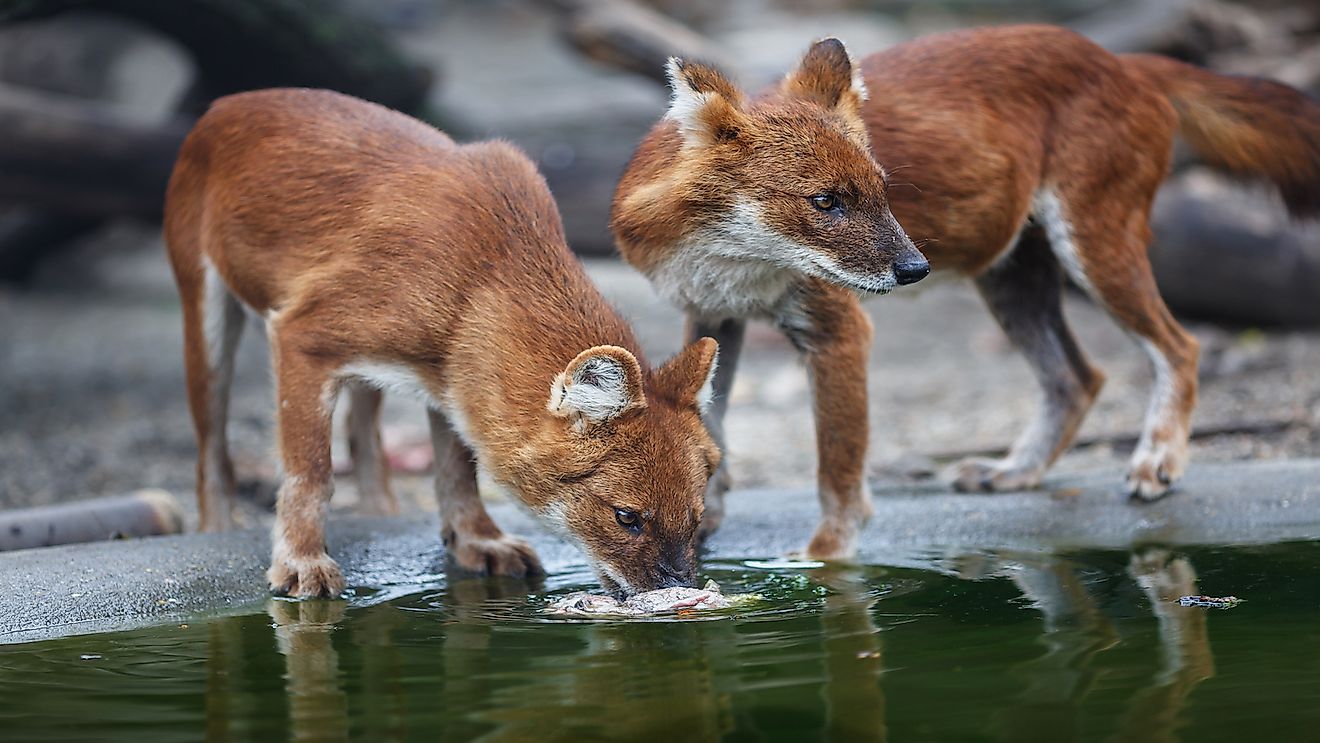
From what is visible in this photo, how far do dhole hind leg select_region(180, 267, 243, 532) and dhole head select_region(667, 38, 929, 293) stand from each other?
2.14 metres

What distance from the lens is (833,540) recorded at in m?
5.81

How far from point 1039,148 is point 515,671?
349cm

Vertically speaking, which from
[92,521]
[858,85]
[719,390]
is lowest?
[92,521]

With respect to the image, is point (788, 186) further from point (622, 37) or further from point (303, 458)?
point (622, 37)

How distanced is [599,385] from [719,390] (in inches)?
64.9

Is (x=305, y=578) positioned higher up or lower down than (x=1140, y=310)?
lower down

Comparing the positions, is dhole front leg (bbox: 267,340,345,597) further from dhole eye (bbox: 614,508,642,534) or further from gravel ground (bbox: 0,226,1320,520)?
gravel ground (bbox: 0,226,1320,520)

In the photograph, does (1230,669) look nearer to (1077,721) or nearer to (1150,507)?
(1077,721)

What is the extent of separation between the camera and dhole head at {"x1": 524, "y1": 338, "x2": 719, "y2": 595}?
15.6ft

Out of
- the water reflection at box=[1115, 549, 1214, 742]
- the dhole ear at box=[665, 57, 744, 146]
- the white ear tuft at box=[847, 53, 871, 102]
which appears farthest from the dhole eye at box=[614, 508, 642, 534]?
the white ear tuft at box=[847, 53, 871, 102]

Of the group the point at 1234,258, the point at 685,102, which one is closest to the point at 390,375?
the point at 685,102

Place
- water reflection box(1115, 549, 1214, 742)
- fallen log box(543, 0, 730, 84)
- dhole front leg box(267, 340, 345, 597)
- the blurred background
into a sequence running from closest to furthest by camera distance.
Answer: water reflection box(1115, 549, 1214, 742) → dhole front leg box(267, 340, 345, 597) → the blurred background → fallen log box(543, 0, 730, 84)

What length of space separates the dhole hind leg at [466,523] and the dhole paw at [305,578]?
57 cm

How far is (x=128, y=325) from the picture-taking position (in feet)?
41.8
